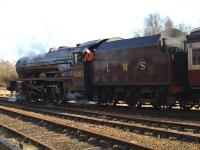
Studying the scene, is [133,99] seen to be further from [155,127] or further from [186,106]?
[155,127]

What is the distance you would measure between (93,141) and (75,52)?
39.6ft

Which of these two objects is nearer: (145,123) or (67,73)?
(145,123)

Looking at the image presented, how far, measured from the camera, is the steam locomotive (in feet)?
55.2

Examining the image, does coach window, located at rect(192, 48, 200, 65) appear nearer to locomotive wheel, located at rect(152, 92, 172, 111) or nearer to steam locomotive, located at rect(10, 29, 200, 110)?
steam locomotive, located at rect(10, 29, 200, 110)

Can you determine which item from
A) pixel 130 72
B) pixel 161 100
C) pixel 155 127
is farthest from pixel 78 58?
pixel 155 127

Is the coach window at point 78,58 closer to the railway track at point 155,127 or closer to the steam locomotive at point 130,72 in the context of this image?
the steam locomotive at point 130,72

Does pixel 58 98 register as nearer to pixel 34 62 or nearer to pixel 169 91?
pixel 34 62

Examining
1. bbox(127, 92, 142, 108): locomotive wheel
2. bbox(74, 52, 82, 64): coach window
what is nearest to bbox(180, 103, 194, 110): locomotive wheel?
bbox(127, 92, 142, 108): locomotive wheel

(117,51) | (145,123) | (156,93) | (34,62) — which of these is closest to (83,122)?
(145,123)

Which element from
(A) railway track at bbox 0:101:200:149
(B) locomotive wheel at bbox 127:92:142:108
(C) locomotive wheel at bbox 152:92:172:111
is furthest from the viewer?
(B) locomotive wheel at bbox 127:92:142:108

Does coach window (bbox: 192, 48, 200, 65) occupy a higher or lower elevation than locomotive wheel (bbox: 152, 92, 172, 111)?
higher

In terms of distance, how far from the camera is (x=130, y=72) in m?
18.9

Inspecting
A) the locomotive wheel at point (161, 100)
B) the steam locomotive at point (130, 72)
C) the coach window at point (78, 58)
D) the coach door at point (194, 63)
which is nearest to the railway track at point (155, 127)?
the locomotive wheel at point (161, 100)

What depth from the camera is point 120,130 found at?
1269 centimetres
